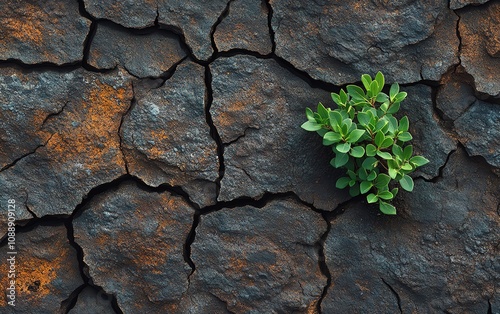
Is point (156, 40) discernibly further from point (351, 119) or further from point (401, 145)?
point (401, 145)

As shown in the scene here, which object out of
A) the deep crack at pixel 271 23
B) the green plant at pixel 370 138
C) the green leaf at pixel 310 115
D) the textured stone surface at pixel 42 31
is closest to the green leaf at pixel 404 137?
the green plant at pixel 370 138

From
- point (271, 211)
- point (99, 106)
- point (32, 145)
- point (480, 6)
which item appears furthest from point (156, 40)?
point (480, 6)

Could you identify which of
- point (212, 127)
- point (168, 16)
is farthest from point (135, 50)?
point (212, 127)

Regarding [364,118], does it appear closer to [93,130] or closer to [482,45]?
[482,45]

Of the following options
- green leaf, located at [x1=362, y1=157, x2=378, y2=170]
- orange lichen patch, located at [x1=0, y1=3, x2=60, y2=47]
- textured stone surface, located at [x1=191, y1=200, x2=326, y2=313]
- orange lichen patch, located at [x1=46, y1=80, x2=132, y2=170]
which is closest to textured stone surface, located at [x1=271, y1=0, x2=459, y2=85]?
green leaf, located at [x1=362, y1=157, x2=378, y2=170]

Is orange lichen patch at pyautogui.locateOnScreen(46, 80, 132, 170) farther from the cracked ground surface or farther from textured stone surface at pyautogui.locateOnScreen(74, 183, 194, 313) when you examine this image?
textured stone surface at pyautogui.locateOnScreen(74, 183, 194, 313)
